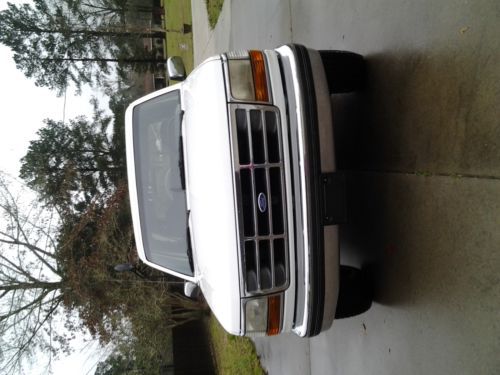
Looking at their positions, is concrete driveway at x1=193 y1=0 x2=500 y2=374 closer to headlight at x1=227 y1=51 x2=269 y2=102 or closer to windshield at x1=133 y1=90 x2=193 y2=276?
headlight at x1=227 y1=51 x2=269 y2=102

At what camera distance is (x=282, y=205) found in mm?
2934

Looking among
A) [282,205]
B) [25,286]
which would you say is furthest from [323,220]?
[25,286]

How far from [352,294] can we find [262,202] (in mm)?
1183

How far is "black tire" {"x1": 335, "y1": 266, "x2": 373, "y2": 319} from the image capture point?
3.45 m

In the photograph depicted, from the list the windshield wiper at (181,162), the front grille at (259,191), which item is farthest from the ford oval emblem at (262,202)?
the windshield wiper at (181,162)

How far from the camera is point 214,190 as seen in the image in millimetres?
2975

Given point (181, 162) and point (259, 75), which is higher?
point (259, 75)

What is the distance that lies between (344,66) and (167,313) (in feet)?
30.0

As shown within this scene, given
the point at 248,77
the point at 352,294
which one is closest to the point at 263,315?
the point at 352,294

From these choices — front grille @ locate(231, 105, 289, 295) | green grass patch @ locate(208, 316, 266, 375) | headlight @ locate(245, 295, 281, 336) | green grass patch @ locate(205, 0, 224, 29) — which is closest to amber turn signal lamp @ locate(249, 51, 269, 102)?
front grille @ locate(231, 105, 289, 295)

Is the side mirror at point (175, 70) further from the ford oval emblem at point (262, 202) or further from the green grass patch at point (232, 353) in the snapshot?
the green grass patch at point (232, 353)

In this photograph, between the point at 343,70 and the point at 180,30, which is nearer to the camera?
the point at 343,70

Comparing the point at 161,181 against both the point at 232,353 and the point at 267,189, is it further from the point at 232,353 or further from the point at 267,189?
the point at 232,353

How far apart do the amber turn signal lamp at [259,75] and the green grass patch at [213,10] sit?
→ 7416mm
